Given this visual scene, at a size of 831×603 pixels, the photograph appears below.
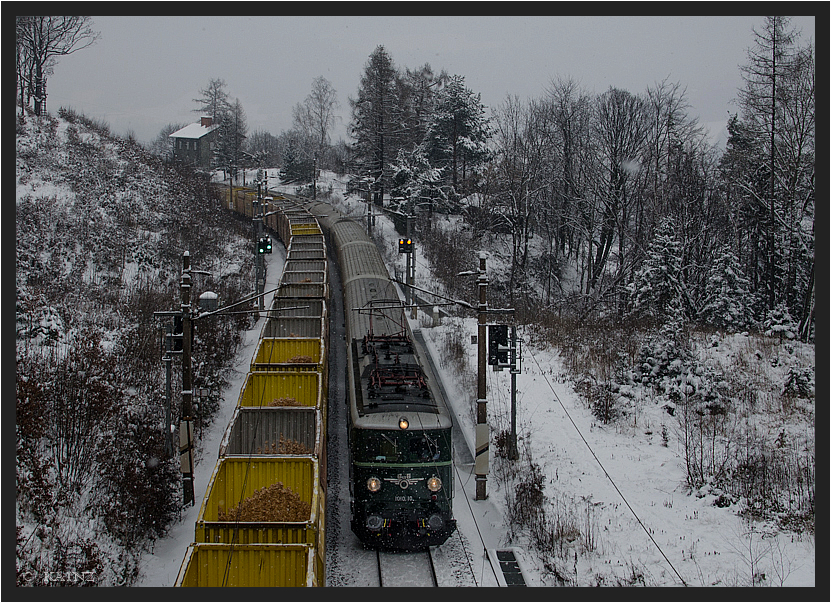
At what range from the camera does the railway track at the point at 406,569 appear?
43.3 ft

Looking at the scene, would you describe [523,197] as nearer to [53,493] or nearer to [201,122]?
[53,493]

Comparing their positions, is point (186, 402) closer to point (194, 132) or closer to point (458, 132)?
point (458, 132)

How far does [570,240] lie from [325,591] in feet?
128

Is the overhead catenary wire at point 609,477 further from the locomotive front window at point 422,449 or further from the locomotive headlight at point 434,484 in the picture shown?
the locomotive front window at point 422,449

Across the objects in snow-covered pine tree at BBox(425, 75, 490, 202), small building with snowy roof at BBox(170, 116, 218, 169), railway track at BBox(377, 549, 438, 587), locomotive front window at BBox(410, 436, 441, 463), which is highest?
small building with snowy roof at BBox(170, 116, 218, 169)

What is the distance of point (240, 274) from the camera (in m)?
36.3

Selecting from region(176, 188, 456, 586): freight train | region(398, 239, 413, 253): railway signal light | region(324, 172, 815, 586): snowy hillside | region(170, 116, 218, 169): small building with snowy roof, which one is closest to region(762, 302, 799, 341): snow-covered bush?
region(324, 172, 815, 586): snowy hillside

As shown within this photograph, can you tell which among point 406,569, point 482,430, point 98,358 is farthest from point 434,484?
point 98,358

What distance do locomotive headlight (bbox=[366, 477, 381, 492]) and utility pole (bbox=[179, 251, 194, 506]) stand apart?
545cm

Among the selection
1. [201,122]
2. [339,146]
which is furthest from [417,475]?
[339,146]

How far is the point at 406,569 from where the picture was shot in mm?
13602

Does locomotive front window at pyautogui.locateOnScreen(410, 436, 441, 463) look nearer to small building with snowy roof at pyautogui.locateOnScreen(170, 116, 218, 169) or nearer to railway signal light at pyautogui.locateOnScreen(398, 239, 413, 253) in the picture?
railway signal light at pyautogui.locateOnScreen(398, 239, 413, 253)

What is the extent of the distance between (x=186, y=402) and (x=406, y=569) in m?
6.87

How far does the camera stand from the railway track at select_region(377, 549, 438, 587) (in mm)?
13211
